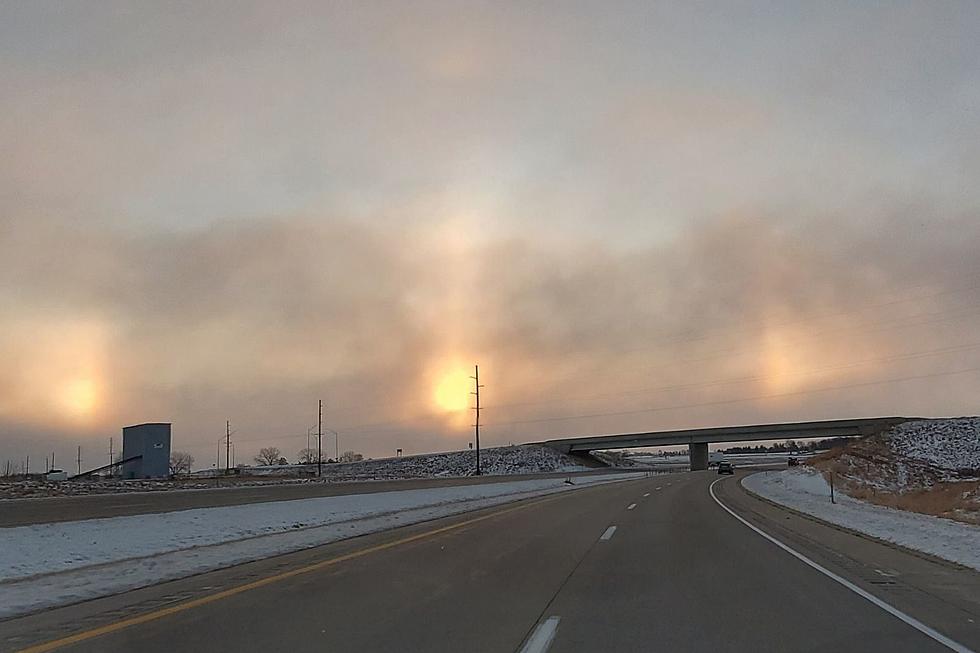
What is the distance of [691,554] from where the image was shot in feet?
52.2

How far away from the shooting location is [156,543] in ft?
60.0

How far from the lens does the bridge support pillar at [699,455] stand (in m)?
128

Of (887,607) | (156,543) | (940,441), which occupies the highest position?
(940,441)

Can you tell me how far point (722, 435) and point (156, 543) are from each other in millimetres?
113472

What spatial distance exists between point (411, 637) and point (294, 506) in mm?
21968

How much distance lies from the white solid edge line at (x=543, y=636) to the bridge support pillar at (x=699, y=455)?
405ft

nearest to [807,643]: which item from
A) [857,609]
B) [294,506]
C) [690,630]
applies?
[690,630]

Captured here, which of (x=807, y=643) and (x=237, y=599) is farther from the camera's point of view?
(x=237, y=599)

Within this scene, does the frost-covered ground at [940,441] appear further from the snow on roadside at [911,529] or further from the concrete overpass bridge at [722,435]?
the snow on roadside at [911,529]

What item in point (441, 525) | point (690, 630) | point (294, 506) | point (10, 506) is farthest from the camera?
point (10, 506)

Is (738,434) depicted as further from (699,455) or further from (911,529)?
(911,529)

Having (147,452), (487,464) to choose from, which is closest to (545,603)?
(147,452)

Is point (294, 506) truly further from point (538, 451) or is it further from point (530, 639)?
point (538, 451)

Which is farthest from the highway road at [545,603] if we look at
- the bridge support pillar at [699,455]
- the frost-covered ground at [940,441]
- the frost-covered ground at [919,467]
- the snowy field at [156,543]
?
the bridge support pillar at [699,455]
